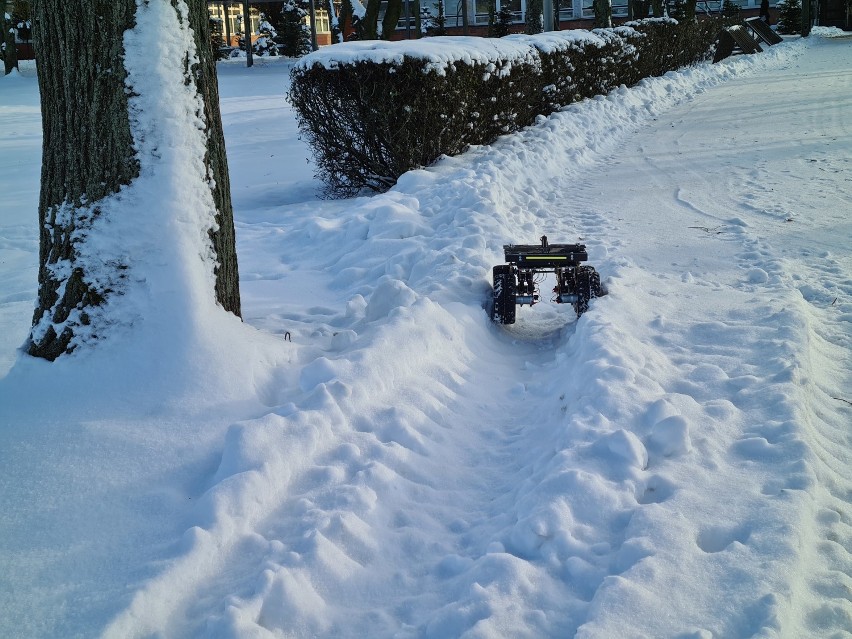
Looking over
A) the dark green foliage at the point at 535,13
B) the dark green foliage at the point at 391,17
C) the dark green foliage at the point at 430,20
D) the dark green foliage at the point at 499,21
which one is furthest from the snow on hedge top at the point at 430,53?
the dark green foliage at the point at 430,20

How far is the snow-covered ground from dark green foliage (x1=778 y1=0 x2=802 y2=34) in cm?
4320

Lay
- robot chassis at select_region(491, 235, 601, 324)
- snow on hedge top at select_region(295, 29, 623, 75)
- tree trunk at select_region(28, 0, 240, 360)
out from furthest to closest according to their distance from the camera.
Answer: snow on hedge top at select_region(295, 29, 623, 75)
robot chassis at select_region(491, 235, 601, 324)
tree trunk at select_region(28, 0, 240, 360)

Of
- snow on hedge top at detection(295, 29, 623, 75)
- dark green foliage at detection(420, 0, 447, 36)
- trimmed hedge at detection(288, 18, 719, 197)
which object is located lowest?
trimmed hedge at detection(288, 18, 719, 197)

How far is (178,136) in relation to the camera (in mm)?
3934

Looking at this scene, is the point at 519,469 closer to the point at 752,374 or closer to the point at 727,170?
the point at 752,374

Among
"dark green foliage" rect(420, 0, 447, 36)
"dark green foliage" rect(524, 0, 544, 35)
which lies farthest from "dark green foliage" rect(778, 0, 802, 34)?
"dark green foliage" rect(524, 0, 544, 35)

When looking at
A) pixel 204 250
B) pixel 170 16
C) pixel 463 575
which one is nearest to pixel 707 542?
pixel 463 575

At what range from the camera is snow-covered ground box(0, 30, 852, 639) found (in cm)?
250

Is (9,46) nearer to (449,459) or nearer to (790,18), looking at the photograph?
(449,459)

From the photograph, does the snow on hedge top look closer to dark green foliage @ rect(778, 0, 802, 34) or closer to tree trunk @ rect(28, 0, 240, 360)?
tree trunk @ rect(28, 0, 240, 360)

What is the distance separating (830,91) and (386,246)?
1541cm

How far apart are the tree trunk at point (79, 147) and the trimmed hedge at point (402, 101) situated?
15.5ft

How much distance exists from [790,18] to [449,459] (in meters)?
47.7

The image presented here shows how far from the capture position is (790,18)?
142ft
